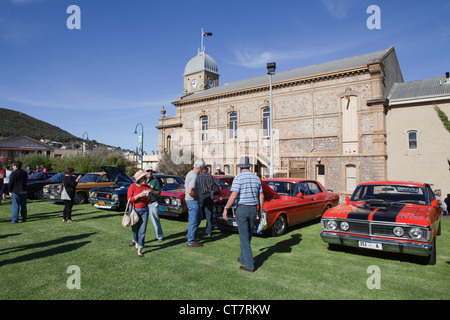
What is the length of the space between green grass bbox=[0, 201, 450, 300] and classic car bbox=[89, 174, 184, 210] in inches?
130

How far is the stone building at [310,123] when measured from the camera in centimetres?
2005

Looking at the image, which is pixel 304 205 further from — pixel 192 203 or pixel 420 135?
pixel 420 135

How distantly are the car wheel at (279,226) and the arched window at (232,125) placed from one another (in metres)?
20.0

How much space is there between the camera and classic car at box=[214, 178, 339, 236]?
7.49m

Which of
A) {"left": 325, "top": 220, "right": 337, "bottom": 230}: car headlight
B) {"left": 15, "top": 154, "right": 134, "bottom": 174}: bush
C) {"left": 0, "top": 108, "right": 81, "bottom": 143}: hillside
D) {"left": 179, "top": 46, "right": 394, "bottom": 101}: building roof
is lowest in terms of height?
{"left": 325, "top": 220, "right": 337, "bottom": 230}: car headlight

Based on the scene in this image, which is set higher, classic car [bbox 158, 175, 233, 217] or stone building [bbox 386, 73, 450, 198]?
stone building [bbox 386, 73, 450, 198]

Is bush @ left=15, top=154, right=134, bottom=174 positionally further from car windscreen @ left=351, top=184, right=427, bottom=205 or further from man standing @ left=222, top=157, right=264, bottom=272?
car windscreen @ left=351, top=184, right=427, bottom=205

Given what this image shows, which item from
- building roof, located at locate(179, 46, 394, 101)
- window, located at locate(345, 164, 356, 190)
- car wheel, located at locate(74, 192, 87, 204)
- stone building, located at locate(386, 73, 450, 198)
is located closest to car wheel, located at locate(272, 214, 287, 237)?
car wheel, located at locate(74, 192, 87, 204)

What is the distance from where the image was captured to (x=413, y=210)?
570 centimetres

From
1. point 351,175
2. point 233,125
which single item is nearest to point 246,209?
point 351,175

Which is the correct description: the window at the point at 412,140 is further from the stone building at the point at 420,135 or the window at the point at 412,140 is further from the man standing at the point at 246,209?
the man standing at the point at 246,209

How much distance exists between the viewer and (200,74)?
46750 millimetres

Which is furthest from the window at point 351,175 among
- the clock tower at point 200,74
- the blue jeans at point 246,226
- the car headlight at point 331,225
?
the clock tower at point 200,74

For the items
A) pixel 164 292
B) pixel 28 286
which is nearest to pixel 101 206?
pixel 28 286
